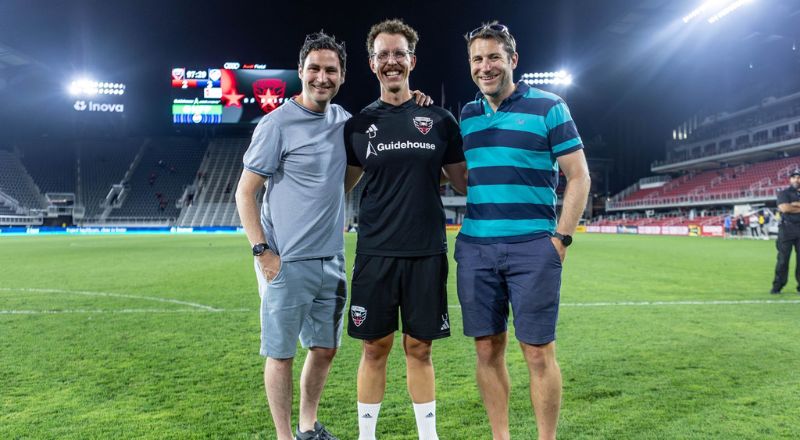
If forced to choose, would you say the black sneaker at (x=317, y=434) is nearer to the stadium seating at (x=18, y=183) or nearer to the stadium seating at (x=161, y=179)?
the stadium seating at (x=161, y=179)

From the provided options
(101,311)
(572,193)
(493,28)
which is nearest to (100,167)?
(101,311)

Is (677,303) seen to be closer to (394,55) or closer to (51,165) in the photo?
(394,55)

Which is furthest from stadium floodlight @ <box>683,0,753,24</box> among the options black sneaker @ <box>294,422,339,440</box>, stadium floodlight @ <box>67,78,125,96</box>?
stadium floodlight @ <box>67,78,125,96</box>

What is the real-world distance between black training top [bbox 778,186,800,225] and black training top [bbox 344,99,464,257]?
7692mm

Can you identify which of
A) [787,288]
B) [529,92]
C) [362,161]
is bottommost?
[787,288]

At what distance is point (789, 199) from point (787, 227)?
51 centimetres

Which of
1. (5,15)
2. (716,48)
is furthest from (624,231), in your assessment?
(5,15)

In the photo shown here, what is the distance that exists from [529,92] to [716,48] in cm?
4486

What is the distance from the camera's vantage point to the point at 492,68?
2801 mm

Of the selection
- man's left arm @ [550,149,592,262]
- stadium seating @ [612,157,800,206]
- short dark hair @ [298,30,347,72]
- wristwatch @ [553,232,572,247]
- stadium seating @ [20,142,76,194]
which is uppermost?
stadium seating @ [20,142,76,194]

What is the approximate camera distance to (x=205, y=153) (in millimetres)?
53938

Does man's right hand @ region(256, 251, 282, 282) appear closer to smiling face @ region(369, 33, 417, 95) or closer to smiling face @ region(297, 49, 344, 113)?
smiling face @ region(297, 49, 344, 113)

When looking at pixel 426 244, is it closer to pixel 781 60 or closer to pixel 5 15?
pixel 5 15

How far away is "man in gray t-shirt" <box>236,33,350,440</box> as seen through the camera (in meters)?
2.84
